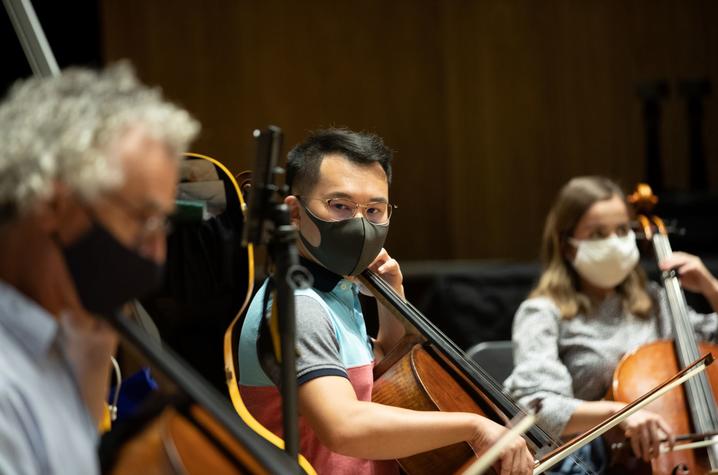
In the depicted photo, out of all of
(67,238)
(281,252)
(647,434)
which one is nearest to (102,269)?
(67,238)

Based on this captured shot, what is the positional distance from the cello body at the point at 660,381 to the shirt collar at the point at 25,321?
5.03 ft

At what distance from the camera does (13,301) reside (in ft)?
3.09

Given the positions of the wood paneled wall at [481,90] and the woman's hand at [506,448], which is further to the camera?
the wood paneled wall at [481,90]

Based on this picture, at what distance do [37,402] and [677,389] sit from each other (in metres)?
1.66

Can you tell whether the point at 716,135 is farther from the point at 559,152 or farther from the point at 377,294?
the point at 377,294

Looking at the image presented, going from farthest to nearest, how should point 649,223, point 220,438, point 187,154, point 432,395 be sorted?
point 649,223 → point 432,395 → point 187,154 → point 220,438

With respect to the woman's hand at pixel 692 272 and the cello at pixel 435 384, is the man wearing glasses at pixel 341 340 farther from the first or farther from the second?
the woman's hand at pixel 692 272

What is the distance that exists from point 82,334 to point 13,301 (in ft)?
0.29

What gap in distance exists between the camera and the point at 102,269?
0.96 m

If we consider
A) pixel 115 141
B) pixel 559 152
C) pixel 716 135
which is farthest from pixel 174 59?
pixel 115 141

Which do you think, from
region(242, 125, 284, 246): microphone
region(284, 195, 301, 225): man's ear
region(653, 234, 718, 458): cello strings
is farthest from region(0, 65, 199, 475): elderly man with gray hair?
region(653, 234, 718, 458): cello strings

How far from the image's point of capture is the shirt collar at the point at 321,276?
167cm

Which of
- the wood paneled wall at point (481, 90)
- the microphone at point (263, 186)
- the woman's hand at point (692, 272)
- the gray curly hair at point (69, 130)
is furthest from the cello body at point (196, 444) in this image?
the wood paneled wall at point (481, 90)

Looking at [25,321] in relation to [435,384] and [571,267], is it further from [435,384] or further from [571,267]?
[571,267]
